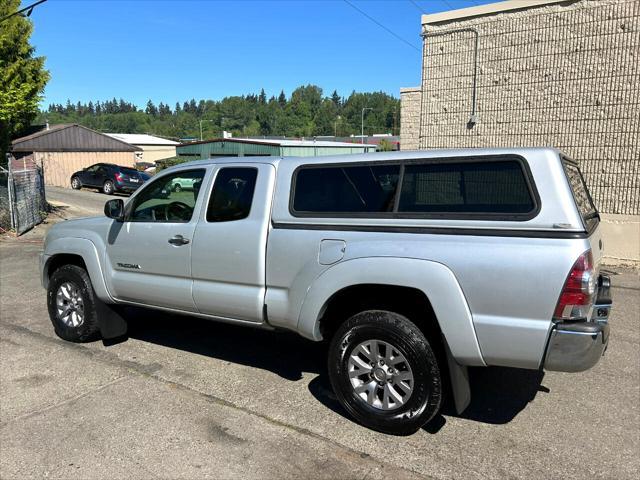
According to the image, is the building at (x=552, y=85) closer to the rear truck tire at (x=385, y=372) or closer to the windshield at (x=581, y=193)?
the windshield at (x=581, y=193)

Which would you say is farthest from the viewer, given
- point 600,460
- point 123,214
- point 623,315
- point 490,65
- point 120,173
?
point 120,173

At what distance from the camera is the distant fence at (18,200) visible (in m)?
13.7

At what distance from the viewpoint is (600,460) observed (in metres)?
3.32

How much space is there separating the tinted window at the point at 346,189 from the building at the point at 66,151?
33.9 m

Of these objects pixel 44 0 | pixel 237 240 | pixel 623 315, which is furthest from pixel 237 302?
pixel 44 0

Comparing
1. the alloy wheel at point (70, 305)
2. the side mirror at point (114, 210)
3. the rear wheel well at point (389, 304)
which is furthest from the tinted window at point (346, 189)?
the alloy wheel at point (70, 305)

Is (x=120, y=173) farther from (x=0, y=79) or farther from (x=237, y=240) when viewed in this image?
(x=237, y=240)

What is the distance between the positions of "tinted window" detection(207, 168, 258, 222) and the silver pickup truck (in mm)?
12

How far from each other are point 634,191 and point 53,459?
980 centimetres

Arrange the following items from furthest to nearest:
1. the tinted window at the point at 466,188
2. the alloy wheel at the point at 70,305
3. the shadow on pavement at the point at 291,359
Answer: the alloy wheel at the point at 70,305, the shadow on pavement at the point at 291,359, the tinted window at the point at 466,188

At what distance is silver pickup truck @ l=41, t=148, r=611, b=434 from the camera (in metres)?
3.08

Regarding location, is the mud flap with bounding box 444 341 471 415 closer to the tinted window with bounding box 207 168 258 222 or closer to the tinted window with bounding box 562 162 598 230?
the tinted window with bounding box 562 162 598 230

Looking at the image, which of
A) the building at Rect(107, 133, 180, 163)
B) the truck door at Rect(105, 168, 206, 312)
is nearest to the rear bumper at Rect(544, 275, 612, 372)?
the truck door at Rect(105, 168, 206, 312)

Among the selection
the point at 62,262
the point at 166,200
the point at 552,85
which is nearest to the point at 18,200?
the point at 62,262
